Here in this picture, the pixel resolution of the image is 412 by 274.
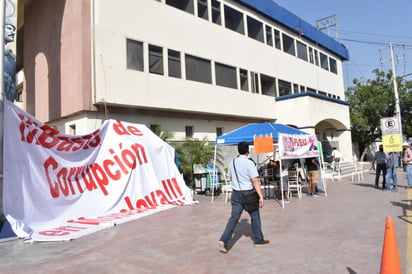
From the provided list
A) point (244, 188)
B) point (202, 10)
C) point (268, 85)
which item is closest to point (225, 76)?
point (202, 10)

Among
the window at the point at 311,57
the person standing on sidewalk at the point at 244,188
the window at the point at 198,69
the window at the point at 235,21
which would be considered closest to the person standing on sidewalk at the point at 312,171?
the person standing on sidewalk at the point at 244,188

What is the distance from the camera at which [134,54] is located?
1311 cm

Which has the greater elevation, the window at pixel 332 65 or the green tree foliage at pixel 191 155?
the window at pixel 332 65

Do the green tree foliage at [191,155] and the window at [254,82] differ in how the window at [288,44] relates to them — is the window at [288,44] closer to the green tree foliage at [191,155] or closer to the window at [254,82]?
the window at [254,82]

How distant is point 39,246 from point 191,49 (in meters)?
11.6

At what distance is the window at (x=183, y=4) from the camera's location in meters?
15.0

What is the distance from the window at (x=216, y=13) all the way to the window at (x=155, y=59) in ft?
15.4

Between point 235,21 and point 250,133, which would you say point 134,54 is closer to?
point 250,133

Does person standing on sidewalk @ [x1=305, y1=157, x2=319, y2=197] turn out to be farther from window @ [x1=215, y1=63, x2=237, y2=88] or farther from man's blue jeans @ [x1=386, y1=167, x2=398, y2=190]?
window @ [x1=215, y1=63, x2=237, y2=88]

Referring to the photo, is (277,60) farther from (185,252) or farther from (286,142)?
(185,252)

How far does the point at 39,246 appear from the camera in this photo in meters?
6.22

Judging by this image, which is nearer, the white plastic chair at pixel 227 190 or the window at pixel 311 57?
the white plastic chair at pixel 227 190

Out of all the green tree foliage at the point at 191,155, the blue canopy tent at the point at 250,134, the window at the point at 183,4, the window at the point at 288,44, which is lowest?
the green tree foliage at the point at 191,155

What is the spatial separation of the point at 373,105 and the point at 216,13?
844 inches
